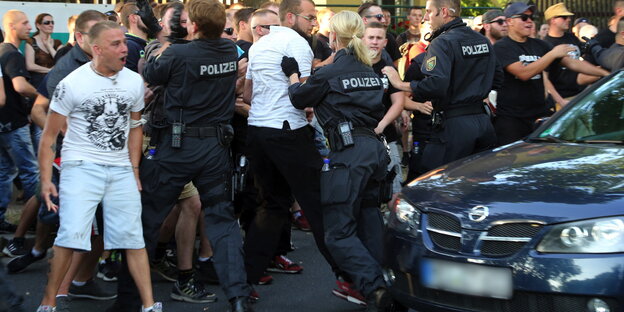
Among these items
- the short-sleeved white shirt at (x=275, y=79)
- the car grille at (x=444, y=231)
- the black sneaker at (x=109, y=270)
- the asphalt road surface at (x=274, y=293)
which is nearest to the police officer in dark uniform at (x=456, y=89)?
the short-sleeved white shirt at (x=275, y=79)

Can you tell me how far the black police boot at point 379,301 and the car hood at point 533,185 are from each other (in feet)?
2.45

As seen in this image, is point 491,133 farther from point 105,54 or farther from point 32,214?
point 32,214

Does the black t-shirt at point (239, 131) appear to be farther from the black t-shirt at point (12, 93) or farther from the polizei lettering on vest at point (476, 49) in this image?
the black t-shirt at point (12, 93)

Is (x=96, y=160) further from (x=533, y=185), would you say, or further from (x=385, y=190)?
(x=533, y=185)

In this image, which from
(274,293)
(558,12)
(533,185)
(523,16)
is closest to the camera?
(533,185)

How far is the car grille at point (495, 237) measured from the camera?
13.8 feet

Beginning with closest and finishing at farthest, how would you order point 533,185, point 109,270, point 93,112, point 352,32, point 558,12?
point 533,185
point 93,112
point 352,32
point 109,270
point 558,12

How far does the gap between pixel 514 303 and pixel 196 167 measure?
2370 millimetres

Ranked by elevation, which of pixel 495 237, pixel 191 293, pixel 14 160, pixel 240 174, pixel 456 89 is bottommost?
pixel 191 293

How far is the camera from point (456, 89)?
6.73 meters

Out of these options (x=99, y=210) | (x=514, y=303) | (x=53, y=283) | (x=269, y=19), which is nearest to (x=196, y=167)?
(x=99, y=210)

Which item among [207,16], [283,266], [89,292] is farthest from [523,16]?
[89,292]

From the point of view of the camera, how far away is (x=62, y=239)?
5.22m

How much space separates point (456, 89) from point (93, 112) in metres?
2.82
